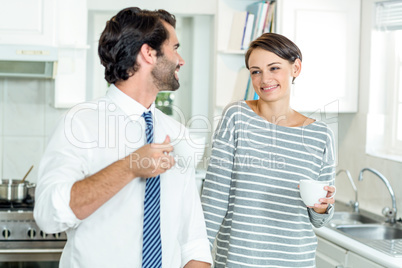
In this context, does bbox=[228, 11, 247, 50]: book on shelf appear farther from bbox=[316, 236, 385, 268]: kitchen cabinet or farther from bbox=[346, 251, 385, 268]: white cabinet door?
bbox=[346, 251, 385, 268]: white cabinet door

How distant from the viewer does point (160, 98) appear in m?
7.64

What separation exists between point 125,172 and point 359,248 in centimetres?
156

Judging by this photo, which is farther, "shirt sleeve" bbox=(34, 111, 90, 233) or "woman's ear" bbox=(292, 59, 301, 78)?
"woman's ear" bbox=(292, 59, 301, 78)

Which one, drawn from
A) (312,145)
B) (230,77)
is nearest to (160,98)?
(230,77)

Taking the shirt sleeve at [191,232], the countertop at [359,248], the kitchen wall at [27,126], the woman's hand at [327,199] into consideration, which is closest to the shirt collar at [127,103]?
the shirt sleeve at [191,232]

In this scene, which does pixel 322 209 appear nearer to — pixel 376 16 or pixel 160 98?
pixel 376 16

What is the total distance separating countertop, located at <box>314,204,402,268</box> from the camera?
7.55 ft

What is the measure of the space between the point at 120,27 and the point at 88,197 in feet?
1.57

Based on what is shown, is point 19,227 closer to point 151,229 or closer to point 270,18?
point 151,229

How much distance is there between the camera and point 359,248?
2.51m

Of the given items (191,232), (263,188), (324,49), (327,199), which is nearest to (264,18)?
(324,49)

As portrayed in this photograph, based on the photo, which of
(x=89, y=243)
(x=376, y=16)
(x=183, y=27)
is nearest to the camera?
(x=89, y=243)

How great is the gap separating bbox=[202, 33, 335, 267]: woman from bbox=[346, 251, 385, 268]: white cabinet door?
54 cm

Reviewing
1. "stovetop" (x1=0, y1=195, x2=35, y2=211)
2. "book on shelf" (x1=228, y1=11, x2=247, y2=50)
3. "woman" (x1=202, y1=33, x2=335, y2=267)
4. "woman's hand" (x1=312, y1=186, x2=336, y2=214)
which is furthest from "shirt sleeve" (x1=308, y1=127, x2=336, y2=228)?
"stovetop" (x1=0, y1=195, x2=35, y2=211)
